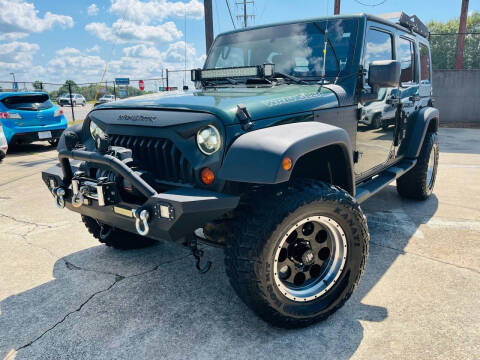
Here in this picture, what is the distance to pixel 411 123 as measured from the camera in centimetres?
428

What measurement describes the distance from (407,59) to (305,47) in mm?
1628

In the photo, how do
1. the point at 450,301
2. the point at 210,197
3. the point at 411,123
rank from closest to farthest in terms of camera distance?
the point at 210,197 → the point at 450,301 → the point at 411,123

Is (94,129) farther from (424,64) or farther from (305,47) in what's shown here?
(424,64)

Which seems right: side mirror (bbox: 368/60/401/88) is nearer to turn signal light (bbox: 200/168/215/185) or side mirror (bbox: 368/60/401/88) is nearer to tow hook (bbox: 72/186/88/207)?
turn signal light (bbox: 200/168/215/185)

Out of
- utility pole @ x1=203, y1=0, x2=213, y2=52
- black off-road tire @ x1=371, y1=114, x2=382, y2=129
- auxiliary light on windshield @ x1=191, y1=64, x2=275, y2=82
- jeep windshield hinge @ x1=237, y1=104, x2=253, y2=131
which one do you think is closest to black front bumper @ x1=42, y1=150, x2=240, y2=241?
jeep windshield hinge @ x1=237, y1=104, x2=253, y2=131

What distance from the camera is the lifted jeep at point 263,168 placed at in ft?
6.64

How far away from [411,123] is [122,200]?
338cm

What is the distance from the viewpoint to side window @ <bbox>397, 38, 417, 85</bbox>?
400 centimetres

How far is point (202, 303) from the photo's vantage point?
8.66ft

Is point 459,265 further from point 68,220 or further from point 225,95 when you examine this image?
point 68,220

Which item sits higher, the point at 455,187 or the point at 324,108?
the point at 324,108

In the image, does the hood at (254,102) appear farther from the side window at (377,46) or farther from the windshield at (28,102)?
the windshield at (28,102)

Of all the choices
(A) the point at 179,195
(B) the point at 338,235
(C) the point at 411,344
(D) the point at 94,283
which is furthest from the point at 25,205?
(C) the point at 411,344

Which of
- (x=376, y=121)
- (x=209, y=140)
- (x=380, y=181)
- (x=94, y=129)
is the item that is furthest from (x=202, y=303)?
(x=376, y=121)
